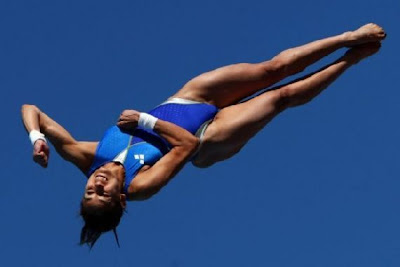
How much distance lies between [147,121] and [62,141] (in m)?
1.22

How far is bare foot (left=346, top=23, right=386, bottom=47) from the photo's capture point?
1580cm

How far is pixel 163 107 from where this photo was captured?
52.0ft

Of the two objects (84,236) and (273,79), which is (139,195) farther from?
(273,79)

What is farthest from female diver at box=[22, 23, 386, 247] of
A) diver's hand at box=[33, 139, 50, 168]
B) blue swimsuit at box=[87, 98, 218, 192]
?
diver's hand at box=[33, 139, 50, 168]

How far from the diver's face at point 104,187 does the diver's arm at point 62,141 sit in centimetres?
61

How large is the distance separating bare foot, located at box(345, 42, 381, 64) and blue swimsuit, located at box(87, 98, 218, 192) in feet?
5.97

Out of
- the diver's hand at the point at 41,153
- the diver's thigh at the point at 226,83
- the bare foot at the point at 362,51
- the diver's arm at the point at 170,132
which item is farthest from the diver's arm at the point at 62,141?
the bare foot at the point at 362,51

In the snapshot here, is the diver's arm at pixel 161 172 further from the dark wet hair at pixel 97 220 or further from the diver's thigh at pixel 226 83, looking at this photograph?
the diver's thigh at pixel 226 83

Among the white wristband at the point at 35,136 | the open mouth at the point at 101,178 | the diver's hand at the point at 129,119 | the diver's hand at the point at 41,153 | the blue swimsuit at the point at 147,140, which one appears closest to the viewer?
the diver's hand at the point at 41,153

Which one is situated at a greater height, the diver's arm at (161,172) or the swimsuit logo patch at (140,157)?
the swimsuit logo patch at (140,157)

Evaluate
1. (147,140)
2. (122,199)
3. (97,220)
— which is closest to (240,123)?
(147,140)

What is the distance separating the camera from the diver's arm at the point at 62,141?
51.2 ft

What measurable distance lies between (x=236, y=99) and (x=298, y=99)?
2.71 ft

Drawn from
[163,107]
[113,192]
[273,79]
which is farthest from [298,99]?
[113,192]
